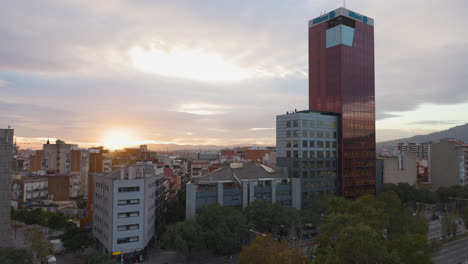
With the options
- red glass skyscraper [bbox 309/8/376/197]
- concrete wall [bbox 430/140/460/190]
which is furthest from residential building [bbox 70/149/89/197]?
concrete wall [bbox 430/140/460/190]

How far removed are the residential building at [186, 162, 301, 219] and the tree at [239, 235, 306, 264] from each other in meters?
29.6

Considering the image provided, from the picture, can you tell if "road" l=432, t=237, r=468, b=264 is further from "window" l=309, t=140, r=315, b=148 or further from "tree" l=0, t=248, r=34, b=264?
"tree" l=0, t=248, r=34, b=264

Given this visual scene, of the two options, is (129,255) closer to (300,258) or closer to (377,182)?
(300,258)

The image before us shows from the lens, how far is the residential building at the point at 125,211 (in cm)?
5944

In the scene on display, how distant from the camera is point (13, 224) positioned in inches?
2795

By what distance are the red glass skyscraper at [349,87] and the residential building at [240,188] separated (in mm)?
20015

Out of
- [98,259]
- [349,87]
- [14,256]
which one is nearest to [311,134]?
[349,87]

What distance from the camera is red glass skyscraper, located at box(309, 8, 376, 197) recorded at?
92.3 m

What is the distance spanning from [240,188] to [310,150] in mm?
24683

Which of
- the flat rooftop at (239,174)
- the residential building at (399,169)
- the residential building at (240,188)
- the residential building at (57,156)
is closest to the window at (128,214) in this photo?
the residential building at (240,188)

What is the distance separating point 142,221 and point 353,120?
67.6 m

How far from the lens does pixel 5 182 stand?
5762cm

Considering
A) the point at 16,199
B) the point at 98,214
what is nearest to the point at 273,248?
the point at 98,214

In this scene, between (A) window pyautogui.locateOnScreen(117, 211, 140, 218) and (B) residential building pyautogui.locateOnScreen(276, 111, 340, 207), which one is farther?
(B) residential building pyautogui.locateOnScreen(276, 111, 340, 207)
